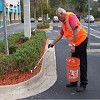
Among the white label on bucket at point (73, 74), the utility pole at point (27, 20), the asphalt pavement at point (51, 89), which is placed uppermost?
the utility pole at point (27, 20)

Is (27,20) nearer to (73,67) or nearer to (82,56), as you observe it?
(82,56)

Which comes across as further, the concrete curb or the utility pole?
the utility pole

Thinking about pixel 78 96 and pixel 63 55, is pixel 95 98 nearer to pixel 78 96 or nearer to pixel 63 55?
pixel 78 96

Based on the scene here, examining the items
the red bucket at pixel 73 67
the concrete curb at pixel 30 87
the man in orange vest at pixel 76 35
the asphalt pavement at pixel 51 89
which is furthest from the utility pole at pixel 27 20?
the red bucket at pixel 73 67

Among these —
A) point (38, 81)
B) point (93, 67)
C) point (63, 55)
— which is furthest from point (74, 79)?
point (63, 55)

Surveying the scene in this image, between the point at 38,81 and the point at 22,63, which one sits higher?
the point at 22,63

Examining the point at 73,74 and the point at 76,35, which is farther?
the point at 73,74

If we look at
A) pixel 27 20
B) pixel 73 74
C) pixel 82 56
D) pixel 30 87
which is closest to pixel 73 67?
pixel 73 74

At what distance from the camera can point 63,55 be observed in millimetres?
11555

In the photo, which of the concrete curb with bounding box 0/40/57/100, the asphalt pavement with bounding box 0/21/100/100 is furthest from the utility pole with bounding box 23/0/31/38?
the concrete curb with bounding box 0/40/57/100

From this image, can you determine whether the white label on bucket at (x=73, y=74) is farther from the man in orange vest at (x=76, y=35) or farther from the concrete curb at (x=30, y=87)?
A: the concrete curb at (x=30, y=87)

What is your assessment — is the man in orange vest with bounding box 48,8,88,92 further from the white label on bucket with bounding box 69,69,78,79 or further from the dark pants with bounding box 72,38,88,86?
the white label on bucket with bounding box 69,69,78,79

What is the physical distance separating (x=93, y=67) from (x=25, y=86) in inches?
118

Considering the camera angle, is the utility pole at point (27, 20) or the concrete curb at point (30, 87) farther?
the utility pole at point (27, 20)
